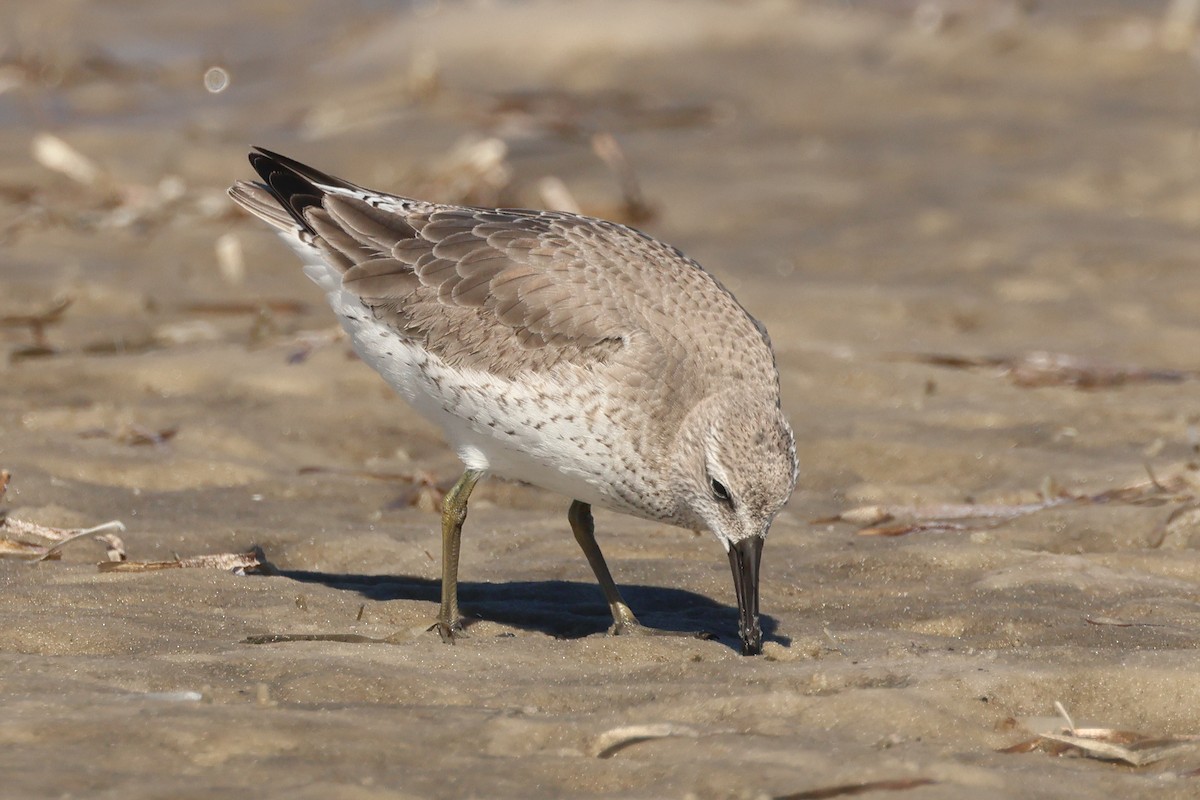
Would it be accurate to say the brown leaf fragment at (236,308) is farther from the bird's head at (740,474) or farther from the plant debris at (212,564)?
the bird's head at (740,474)

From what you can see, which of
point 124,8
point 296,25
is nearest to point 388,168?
point 296,25

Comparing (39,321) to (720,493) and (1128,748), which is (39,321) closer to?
(720,493)

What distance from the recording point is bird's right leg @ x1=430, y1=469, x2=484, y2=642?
6262mm

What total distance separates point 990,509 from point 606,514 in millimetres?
1839

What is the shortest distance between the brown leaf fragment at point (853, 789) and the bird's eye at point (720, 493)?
6.06 ft

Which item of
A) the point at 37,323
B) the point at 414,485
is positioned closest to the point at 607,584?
the point at 414,485

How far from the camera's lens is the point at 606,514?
26.6 feet

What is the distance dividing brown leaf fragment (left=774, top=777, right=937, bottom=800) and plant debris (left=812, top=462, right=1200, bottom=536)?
3127 mm

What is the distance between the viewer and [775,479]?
6055 millimetres

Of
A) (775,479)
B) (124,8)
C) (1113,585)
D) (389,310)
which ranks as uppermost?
(124,8)

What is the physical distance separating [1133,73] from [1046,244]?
4.25 meters

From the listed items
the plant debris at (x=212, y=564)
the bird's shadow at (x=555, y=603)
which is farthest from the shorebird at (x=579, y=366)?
the plant debris at (x=212, y=564)

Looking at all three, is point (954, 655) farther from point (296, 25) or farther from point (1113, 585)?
point (296, 25)

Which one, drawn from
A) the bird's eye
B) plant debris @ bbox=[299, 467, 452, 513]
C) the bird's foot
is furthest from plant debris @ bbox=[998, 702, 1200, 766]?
plant debris @ bbox=[299, 467, 452, 513]
